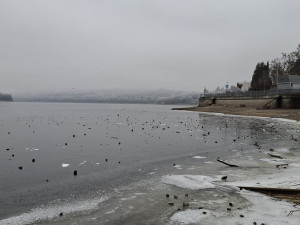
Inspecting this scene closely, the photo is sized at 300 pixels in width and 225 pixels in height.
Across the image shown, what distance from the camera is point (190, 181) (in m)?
12.1

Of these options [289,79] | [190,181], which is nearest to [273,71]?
[289,79]

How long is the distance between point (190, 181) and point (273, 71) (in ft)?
380

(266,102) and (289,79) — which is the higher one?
(289,79)

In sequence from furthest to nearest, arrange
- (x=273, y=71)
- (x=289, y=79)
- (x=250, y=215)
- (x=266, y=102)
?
(x=273, y=71) < (x=289, y=79) < (x=266, y=102) < (x=250, y=215)

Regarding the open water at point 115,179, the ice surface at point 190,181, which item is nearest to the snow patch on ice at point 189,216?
the open water at point 115,179

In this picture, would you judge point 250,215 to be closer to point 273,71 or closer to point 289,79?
point 289,79

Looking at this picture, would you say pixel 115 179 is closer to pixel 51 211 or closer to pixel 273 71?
pixel 51 211

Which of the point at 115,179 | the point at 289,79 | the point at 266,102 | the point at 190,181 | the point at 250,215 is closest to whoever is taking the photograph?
the point at 250,215

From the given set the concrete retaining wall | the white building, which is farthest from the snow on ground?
the white building

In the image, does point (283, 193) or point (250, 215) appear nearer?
point (250, 215)

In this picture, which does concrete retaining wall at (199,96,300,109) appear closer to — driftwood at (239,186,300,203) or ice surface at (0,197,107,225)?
driftwood at (239,186,300,203)

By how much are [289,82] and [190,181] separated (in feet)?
261

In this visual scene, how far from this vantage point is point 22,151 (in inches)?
796

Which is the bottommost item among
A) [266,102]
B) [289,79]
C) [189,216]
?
[189,216]
